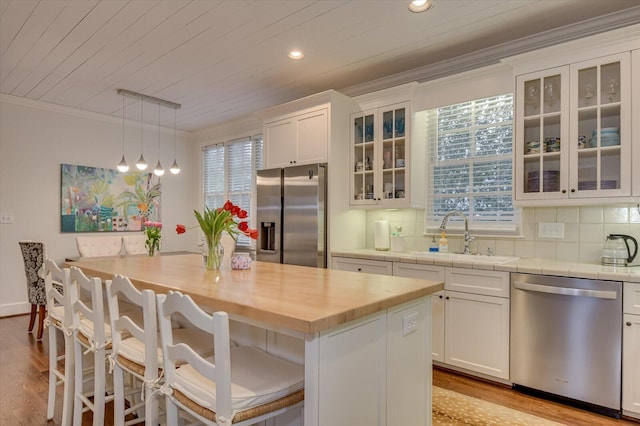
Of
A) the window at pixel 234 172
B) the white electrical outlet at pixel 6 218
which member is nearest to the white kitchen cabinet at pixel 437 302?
the window at pixel 234 172

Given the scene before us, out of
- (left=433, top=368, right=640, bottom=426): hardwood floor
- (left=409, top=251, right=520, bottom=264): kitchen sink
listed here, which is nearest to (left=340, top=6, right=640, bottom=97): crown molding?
(left=409, top=251, right=520, bottom=264): kitchen sink

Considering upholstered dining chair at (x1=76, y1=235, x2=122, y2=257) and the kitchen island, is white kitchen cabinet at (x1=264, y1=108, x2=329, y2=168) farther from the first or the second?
upholstered dining chair at (x1=76, y1=235, x2=122, y2=257)

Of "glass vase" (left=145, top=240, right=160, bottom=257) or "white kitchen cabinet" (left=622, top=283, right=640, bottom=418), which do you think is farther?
"glass vase" (left=145, top=240, right=160, bottom=257)

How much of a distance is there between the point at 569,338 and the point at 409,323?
1446mm

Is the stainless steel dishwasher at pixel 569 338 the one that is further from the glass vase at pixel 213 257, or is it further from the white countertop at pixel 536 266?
the glass vase at pixel 213 257

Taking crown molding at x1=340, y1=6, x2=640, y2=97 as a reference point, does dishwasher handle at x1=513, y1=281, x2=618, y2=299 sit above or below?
below

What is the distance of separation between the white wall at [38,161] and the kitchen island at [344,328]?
358 centimetres

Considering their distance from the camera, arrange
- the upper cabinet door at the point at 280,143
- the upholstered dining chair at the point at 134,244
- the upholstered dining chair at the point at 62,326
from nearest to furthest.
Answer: the upholstered dining chair at the point at 62,326 → the upper cabinet door at the point at 280,143 → the upholstered dining chair at the point at 134,244

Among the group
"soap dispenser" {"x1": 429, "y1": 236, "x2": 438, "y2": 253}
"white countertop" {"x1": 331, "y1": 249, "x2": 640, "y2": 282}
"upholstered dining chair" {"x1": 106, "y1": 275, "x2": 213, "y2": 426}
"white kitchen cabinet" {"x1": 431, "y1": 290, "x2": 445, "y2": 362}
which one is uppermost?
"soap dispenser" {"x1": 429, "y1": 236, "x2": 438, "y2": 253}

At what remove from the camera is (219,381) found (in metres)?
1.18

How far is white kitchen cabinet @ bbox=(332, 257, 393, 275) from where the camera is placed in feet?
10.7

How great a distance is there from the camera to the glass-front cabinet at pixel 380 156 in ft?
11.6

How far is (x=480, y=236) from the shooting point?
3.33 meters

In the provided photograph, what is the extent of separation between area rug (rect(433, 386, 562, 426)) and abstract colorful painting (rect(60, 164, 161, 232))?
481 cm
